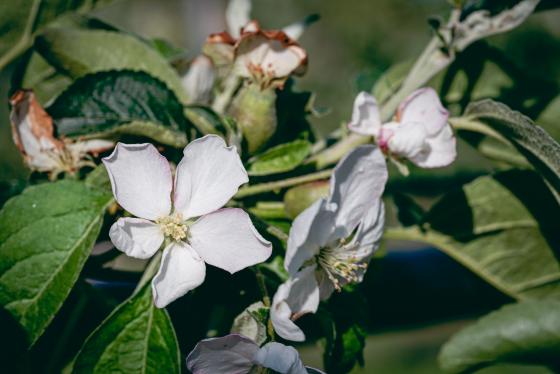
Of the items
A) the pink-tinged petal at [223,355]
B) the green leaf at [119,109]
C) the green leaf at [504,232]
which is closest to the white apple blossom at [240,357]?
the pink-tinged petal at [223,355]

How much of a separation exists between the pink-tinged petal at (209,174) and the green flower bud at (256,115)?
129 mm

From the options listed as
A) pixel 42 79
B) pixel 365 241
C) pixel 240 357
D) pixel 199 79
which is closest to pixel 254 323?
pixel 240 357

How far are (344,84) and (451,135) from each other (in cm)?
361

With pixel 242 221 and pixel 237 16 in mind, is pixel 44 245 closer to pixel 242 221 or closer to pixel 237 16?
pixel 242 221

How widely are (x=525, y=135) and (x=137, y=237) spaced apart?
38cm

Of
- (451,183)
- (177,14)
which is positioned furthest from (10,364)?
(177,14)

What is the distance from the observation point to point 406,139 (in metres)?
0.67

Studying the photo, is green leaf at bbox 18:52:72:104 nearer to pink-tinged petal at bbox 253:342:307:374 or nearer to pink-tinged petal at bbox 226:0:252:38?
pink-tinged petal at bbox 226:0:252:38

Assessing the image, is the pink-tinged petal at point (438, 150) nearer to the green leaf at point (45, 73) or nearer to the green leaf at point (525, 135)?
the green leaf at point (525, 135)

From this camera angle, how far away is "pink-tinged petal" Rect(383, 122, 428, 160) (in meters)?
0.67

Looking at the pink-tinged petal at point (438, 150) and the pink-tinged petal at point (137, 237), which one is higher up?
the pink-tinged petal at point (438, 150)

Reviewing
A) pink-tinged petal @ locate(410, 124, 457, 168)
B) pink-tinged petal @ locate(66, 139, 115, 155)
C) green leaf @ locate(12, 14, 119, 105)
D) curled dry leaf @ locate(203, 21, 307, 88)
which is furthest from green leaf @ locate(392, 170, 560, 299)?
green leaf @ locate(12, 14, 119, 105)

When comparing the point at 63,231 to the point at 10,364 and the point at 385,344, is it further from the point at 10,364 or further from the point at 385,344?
the point at 385,344

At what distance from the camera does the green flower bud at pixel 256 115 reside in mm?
695
